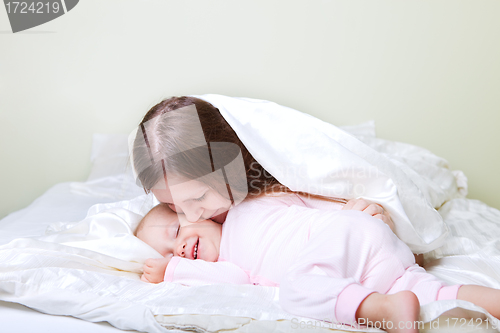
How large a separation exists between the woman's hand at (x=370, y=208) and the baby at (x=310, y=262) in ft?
0.31

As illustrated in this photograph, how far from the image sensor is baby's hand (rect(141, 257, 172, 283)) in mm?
796

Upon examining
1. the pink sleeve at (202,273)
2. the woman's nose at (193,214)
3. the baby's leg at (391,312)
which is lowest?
the pink sleeve at (202,273)

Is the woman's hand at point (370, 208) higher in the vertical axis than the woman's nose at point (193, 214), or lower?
lower

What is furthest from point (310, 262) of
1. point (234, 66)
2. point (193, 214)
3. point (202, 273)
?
point (234, 66)

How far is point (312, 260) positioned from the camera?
0.64m

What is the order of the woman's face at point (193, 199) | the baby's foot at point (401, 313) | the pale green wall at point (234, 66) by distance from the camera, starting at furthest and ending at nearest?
the pale green wall at point (234, 66) → the woman's face at point (193, 199) → the baby's foot at point (401, 313)

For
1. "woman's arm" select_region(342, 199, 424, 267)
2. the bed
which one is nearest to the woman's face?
the bed

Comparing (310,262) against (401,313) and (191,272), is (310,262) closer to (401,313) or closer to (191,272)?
(401,313)

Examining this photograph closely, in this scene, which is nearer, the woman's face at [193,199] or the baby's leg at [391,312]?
the baby's leg at [391,312]

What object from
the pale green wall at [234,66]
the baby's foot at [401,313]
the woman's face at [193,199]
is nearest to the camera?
the baby's foot at [401,313]

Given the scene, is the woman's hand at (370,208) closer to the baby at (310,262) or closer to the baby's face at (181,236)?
the baby at (310,262)

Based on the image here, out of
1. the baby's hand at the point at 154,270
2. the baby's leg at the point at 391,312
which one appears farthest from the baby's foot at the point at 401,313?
the baby's hand at the point at 154,270

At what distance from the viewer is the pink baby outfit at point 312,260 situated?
0.59m

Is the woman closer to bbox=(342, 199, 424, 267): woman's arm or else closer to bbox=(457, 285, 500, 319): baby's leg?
bbox=(342, 199, 424, 267): woman's arm
